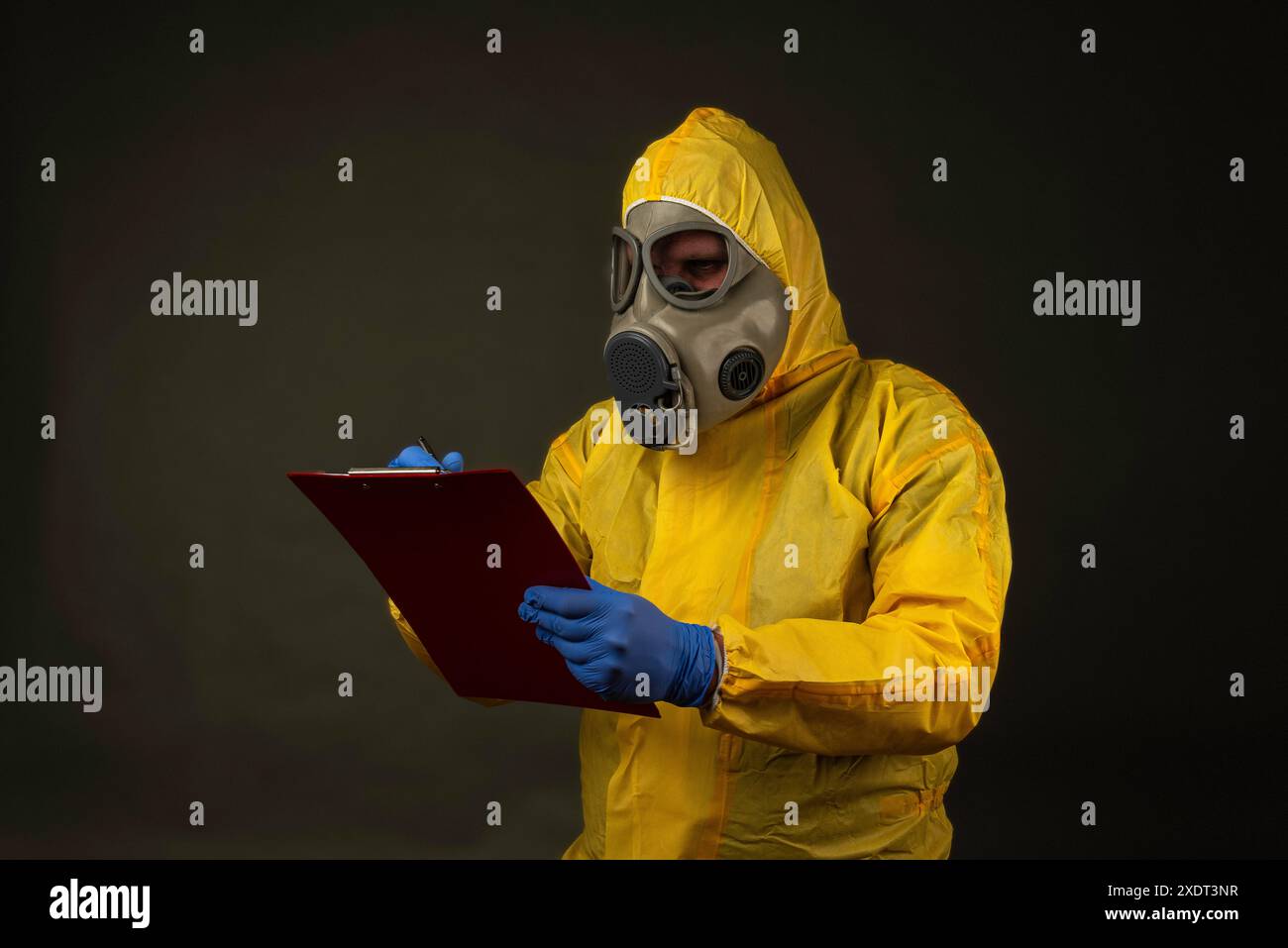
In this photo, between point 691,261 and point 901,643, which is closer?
point 901,643

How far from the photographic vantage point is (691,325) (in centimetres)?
263

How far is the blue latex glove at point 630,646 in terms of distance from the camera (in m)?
2.23

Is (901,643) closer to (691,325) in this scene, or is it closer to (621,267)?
(691,325)

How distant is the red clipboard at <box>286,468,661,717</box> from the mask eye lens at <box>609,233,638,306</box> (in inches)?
23.5

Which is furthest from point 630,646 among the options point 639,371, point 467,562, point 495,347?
point 495,347

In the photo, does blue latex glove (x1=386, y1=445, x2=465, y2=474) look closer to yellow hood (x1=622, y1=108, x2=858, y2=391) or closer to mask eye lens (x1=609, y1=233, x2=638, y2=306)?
mask eye lens (x1=609, y1=233, x2=638, y2=306)

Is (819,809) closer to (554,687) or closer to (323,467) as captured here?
(554,687)

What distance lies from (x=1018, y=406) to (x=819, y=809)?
2517 millimetres

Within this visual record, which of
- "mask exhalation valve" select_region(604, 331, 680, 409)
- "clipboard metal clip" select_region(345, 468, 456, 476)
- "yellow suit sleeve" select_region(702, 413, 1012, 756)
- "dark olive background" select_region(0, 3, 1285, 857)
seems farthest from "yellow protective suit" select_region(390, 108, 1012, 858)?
"dark olive background" select_region(0, 3, 1285, 857)

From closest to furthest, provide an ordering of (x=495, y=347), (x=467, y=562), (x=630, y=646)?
(x=630, y=646) < (x=467, y=562) < (x=495, y=347)

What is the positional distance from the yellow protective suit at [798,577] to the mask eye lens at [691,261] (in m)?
0.06

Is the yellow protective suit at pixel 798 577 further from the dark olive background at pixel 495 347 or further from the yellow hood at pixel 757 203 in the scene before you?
the dark olive background at pixel 495 347

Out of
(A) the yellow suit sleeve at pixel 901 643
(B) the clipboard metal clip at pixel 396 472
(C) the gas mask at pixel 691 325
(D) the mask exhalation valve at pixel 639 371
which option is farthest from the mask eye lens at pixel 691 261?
Result: (B) the clipboard metal clip at pixel 396 472

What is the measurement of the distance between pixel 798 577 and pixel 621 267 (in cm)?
65
